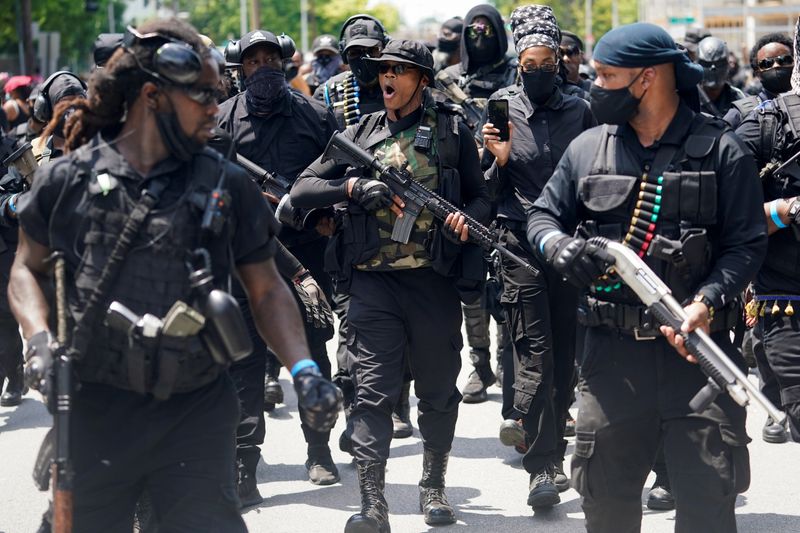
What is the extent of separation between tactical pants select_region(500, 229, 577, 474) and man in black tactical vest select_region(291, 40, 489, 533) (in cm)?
46

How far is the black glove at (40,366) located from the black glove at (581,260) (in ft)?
5.82

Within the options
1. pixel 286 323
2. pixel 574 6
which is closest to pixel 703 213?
pixel 286 323

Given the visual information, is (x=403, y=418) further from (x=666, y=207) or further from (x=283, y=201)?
(x=666, y=207)

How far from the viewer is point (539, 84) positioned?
661cm

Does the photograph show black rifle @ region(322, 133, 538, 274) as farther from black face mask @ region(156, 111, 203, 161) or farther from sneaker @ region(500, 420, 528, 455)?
black face mask @ region(156, 111, 203, 161)

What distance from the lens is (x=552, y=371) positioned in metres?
6.59

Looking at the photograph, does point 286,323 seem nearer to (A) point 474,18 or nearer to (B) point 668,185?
(B) point 668,185

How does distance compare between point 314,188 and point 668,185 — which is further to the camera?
point 314,188

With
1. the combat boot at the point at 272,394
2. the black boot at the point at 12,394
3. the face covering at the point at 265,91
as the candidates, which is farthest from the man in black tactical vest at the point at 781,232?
the black boot at the point at 12,394

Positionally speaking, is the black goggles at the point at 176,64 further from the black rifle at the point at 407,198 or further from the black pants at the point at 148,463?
the black rifle at the point at 407,198

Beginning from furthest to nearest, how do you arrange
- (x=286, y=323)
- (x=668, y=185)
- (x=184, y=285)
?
(x=668, y=185) < (x=286, y=323) < (x=184, y=285)

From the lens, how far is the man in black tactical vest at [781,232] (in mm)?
5637

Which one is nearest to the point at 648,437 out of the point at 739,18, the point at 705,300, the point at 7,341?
the point at 705,300

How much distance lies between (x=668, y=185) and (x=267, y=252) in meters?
1.43
